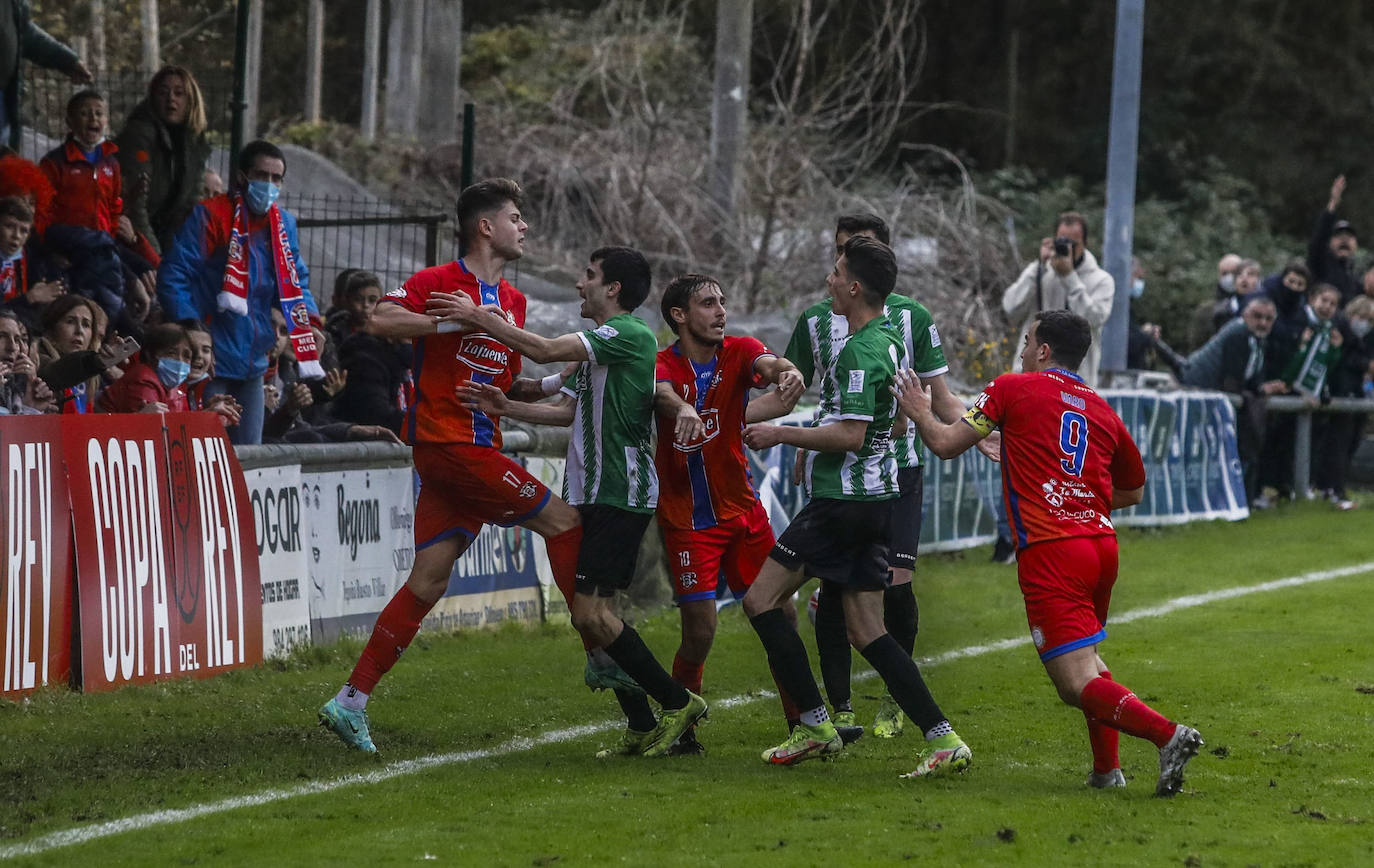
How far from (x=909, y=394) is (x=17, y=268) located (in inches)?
214

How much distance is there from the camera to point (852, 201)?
21.4 meters

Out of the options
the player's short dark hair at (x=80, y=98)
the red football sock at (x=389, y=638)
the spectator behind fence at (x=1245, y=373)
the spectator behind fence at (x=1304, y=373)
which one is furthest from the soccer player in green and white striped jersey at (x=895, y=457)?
the spectator behind fence at (x=1304, y=373)

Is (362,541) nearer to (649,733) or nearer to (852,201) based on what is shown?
(649,733)

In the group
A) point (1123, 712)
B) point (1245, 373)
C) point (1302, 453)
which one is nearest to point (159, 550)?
point (1123, 712)

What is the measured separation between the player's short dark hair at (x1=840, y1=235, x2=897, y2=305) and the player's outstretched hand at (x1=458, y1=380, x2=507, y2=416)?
1428 mm

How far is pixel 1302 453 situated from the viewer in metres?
19.2

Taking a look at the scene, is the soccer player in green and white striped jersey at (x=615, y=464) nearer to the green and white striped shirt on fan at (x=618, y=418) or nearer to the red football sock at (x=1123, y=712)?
the green and white striped shirt on fan at (x=618, y=418)

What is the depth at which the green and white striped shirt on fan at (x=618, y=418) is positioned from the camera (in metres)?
7.19

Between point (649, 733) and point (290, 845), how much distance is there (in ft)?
6.57

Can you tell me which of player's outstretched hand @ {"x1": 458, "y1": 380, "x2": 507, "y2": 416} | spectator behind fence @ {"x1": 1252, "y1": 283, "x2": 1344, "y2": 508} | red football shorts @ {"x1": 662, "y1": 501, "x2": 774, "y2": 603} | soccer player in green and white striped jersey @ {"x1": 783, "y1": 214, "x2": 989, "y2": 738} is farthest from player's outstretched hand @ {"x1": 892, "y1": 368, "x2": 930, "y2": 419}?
spectator behind fence @ {"x1": 1252, "y1": 283, "x2": 1344, "y2": 508}

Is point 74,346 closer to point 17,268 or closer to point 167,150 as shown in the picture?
point 17,268

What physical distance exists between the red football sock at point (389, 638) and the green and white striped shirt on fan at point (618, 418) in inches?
31.3

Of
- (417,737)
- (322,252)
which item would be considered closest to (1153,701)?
(417,737)

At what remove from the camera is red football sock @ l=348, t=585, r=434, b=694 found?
7.28 m
